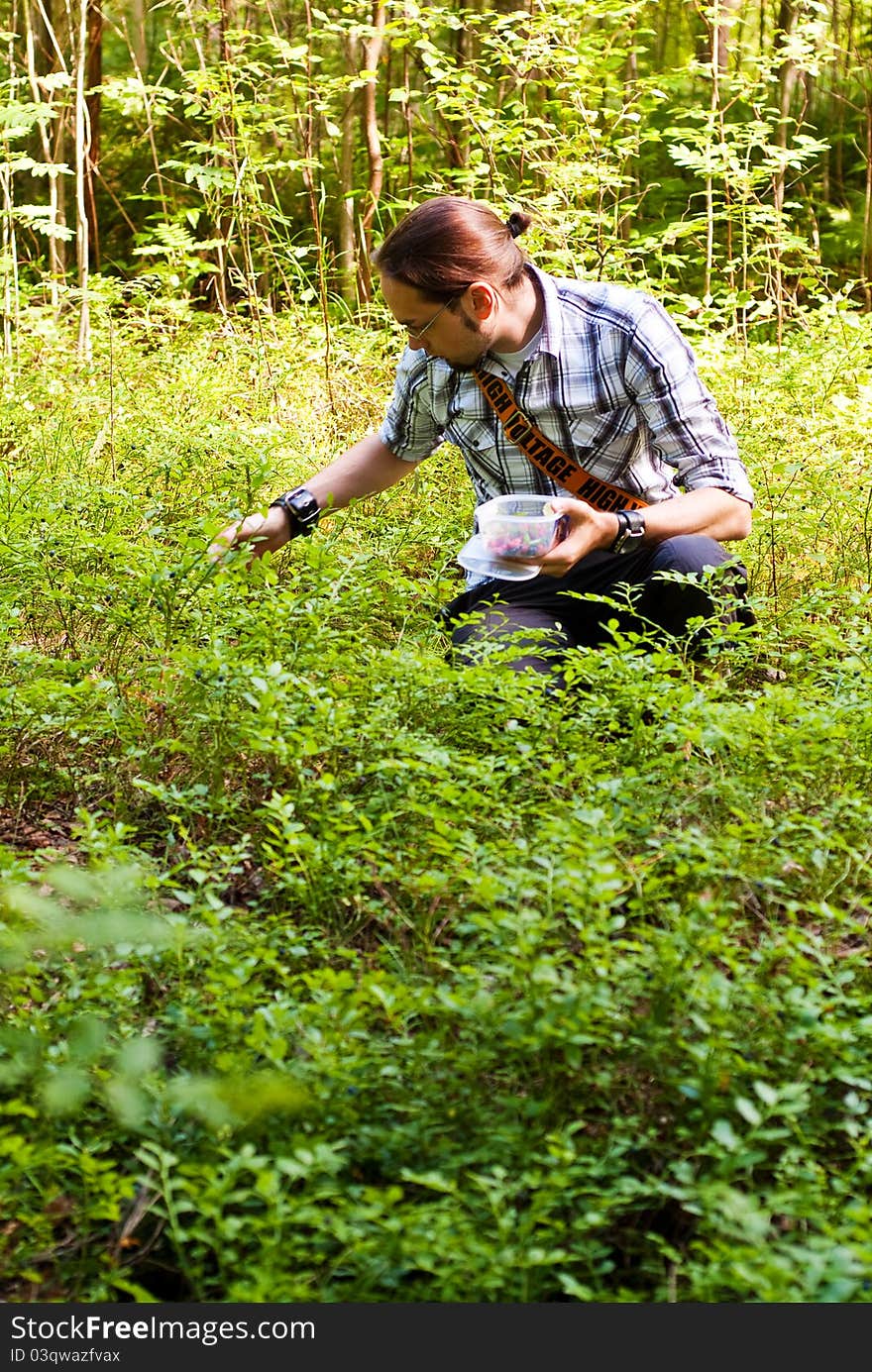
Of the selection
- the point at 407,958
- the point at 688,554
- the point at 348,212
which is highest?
the point at 348,212

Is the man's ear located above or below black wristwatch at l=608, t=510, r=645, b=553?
above

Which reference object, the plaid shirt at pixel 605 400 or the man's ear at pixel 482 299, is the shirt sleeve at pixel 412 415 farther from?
the man's ear at pixel 482 299

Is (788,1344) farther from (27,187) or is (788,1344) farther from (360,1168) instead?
(27,187)

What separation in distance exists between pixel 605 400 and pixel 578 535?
0.51 metres

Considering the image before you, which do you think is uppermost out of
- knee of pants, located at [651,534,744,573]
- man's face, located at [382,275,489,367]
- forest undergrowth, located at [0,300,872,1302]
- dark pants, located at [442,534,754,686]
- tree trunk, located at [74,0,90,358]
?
tree trunk, located at [74,0,90,358]

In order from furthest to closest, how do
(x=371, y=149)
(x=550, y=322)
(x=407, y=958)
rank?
(x=371, y=149) → (x=550, y=322) → (x=407, y=958)

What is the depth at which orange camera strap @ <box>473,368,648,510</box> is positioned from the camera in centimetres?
366

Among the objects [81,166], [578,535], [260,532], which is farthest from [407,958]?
[81,166]

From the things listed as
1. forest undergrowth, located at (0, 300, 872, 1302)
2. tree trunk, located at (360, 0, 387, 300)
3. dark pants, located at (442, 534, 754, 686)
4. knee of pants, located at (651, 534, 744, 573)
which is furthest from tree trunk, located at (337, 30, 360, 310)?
forest undergrowth, located at (0, 300, 872, 1302)

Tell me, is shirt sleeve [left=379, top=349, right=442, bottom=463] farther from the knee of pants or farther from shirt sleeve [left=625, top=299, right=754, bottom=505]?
the knee of pants

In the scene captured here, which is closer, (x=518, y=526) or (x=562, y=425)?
(x=518, y=526)

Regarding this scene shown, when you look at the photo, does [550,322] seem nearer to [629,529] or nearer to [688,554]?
[629,529]

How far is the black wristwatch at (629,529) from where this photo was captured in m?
3.41

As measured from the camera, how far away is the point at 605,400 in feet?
11.9
